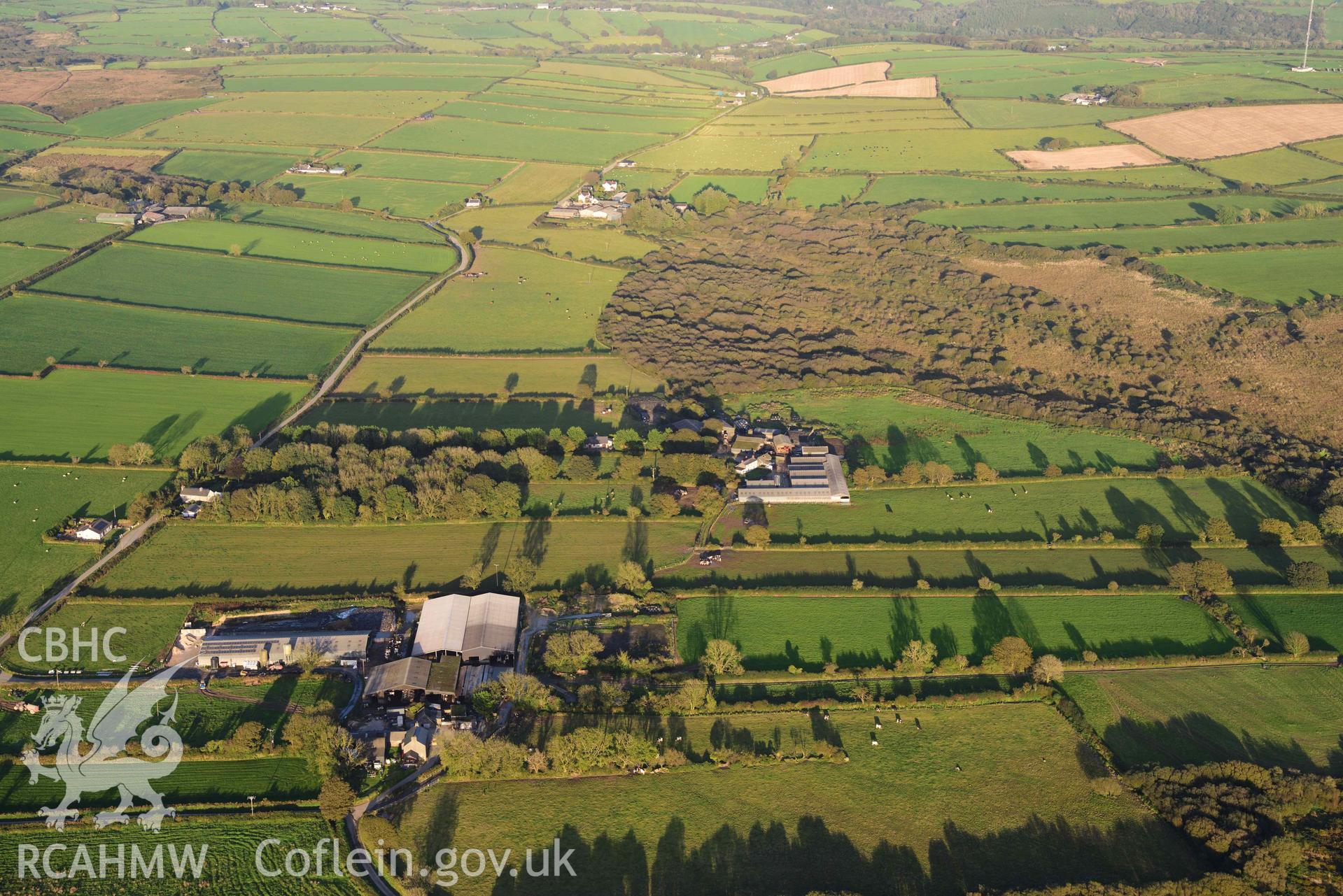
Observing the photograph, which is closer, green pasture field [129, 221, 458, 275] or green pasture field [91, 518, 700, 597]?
green pasture field [91, 518, 700, 597]

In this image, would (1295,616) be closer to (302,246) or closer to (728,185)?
(728,185)

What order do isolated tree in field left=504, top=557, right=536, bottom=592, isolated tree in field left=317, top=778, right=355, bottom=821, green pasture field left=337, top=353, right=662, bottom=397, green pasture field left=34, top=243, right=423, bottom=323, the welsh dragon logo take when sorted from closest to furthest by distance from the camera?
1. the welsh dragon logo
2. isolated tree in field left=317, top=778, right=355, bottom=821
3. isolated tree in field left=504, top=557, right=536, bottom=592
4. green pasture field left=337, top=353, right=662, bottom=397
5. green pasture field left=34, top=243, right=423, bottom=323

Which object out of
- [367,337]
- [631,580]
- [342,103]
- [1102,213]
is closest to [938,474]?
[631,580]

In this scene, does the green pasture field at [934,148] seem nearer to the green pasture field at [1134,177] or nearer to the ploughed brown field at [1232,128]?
the green pasture field at [1134,177]

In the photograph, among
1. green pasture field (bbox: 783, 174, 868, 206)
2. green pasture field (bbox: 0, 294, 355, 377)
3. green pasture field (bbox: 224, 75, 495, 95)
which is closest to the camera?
green pasture field (bbox: 0, 294, 355, 377)

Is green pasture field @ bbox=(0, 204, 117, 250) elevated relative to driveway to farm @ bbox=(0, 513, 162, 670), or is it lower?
elevated

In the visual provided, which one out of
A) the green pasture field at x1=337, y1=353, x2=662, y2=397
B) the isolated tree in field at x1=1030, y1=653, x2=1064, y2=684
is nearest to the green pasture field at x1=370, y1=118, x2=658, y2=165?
the green pasture field at x1=337, y1=353, x2=662, y2=397

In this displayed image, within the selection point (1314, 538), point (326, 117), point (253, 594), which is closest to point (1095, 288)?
point (1314, 538)

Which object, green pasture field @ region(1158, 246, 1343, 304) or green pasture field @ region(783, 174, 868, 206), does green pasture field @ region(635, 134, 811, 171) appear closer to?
green pasture field @ region(783, 174, 868, 206)
